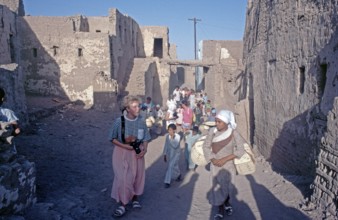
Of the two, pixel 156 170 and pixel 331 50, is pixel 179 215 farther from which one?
pixel 331 50

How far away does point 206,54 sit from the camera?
87.3 ft

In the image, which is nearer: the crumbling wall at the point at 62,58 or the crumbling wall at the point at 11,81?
the crumbling wall at the point at 11,81

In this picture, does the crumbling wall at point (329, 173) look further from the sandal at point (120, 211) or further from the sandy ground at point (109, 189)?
the sandal at point (120, 211)

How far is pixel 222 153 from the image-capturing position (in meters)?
4.30

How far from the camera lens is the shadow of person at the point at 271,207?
180 inches

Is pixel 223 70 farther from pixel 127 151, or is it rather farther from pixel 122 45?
pixel 127 151

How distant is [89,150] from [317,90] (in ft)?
20.4

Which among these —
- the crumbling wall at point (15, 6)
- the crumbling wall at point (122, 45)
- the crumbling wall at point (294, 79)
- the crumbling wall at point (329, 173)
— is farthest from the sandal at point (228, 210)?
the crumbling wall at point (15, 6)

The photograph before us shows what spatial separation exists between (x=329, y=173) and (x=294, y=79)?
363 centimetres

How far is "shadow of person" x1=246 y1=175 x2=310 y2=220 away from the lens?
4578 millimetres

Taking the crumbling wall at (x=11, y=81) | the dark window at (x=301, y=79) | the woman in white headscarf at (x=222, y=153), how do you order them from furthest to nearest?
the crumbling wall at (x=11, y=81) < the dark window at (x=301, y=79) < the woman in white headscarf at (x=222, y=153)

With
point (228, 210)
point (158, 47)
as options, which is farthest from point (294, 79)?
point (158, 47)

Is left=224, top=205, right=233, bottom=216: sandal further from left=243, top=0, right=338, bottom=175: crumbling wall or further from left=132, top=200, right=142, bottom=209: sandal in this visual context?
left=243, top=0, right=338, bottom=175: crumbling wall

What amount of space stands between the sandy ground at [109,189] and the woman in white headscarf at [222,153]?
0.52 metres
